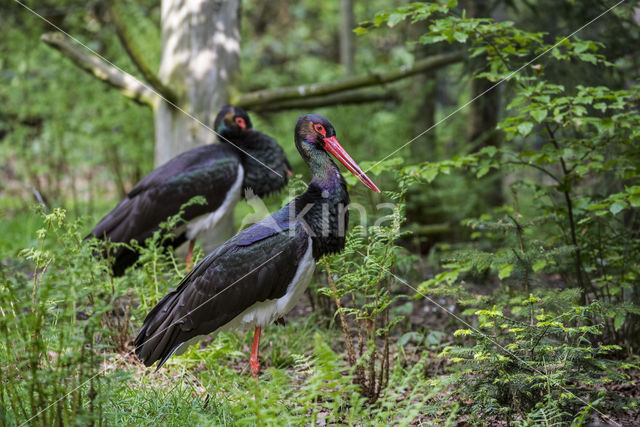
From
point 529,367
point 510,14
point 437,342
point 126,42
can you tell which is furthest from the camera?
point 510,14

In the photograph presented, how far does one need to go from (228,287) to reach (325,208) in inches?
27.3

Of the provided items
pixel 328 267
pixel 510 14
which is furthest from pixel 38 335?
pixel 510 14

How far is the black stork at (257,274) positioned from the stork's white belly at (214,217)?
1508 millimetres

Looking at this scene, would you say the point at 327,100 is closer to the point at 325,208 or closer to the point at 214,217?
the point at 214,217

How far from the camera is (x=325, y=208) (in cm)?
332

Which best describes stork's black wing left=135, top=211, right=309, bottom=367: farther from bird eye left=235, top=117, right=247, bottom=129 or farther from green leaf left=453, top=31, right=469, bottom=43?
bird eye left=235, top=117, right=247, bottom=129

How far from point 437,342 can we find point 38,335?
2.59 metres

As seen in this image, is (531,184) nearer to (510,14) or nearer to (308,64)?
(510,14)

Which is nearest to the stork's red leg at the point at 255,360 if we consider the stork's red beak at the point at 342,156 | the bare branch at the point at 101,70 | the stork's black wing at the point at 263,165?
the stork's red beak at the point at 342,156

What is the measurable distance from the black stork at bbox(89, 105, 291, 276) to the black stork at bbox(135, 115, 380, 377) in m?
1.36

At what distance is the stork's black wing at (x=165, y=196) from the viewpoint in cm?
462

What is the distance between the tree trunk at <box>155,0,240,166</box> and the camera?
528 cm

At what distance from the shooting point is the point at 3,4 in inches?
337

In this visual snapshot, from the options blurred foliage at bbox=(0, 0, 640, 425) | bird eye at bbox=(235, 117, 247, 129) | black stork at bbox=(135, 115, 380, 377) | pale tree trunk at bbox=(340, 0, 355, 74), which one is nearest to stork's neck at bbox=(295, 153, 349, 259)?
black stork at bbox=(135, 115, 380, 377)
